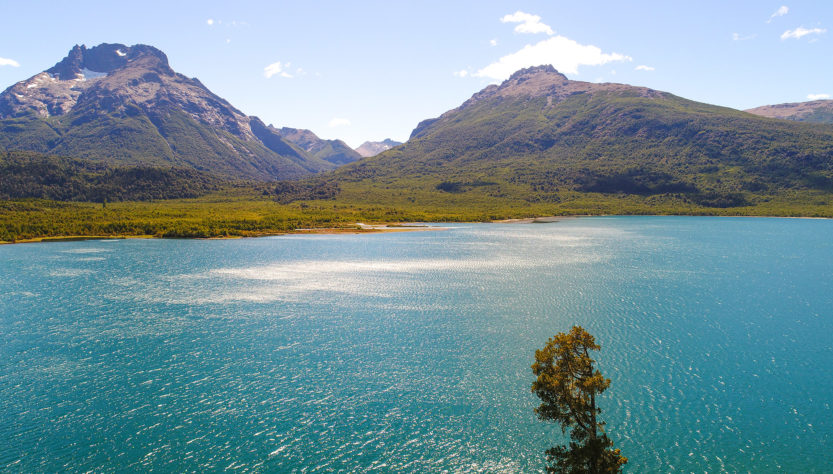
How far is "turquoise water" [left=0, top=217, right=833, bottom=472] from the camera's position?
31281 mm

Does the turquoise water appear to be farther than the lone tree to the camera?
Yes

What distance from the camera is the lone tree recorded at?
23.8m

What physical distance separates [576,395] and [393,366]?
2433 centimetres

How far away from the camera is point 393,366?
46000 millimetres

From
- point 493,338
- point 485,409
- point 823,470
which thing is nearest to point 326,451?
point 485,409

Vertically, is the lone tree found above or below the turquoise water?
above

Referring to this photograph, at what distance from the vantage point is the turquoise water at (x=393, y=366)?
31.3 m

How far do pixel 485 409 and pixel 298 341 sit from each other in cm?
2628

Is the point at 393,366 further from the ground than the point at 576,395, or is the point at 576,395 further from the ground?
the point at 576,395

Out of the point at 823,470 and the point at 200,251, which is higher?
the point at 200,251

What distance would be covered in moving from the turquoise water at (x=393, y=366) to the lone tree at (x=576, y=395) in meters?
6.56

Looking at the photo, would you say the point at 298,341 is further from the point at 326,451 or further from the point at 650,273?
the point at 650,273

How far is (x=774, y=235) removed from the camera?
168 m

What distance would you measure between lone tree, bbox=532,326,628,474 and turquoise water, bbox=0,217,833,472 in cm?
656
